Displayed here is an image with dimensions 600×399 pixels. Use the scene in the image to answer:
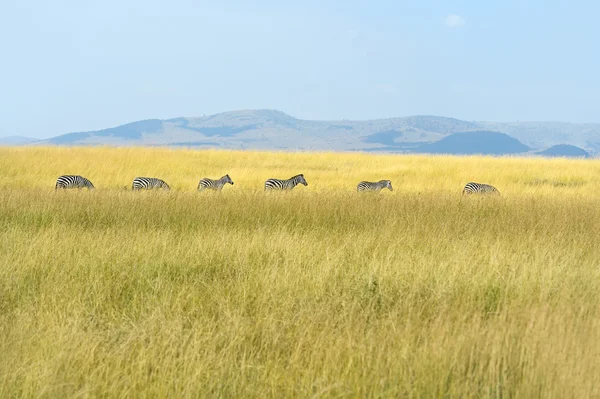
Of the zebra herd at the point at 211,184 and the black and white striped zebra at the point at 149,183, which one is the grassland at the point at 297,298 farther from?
the zebra herd at the point at 211,184

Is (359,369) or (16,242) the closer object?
(359,369)

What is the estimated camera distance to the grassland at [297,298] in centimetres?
389

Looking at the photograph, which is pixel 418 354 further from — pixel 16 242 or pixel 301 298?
pixel 16 242

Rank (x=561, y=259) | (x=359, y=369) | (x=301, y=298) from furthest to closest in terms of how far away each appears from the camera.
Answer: (x=561, y=259) → (x=301, y=298) → (x=359, y=369)

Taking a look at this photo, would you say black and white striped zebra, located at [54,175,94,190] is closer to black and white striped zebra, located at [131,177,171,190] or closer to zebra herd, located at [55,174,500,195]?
zebra herd, located at [55,174,500,195]

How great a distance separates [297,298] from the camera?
5594 mm

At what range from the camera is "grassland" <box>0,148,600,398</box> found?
389cm

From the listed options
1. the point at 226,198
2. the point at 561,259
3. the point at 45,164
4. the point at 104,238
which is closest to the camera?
the point at 561,259

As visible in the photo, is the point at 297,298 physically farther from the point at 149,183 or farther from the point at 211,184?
the point at 211,184

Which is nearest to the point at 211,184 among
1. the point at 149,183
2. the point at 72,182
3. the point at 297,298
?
the point at 149,183

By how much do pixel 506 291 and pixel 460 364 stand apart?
192 centimetres

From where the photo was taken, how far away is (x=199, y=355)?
407 cm

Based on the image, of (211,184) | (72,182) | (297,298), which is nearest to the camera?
(297,298)

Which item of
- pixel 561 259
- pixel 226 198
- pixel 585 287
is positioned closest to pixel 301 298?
pixel 585 287
